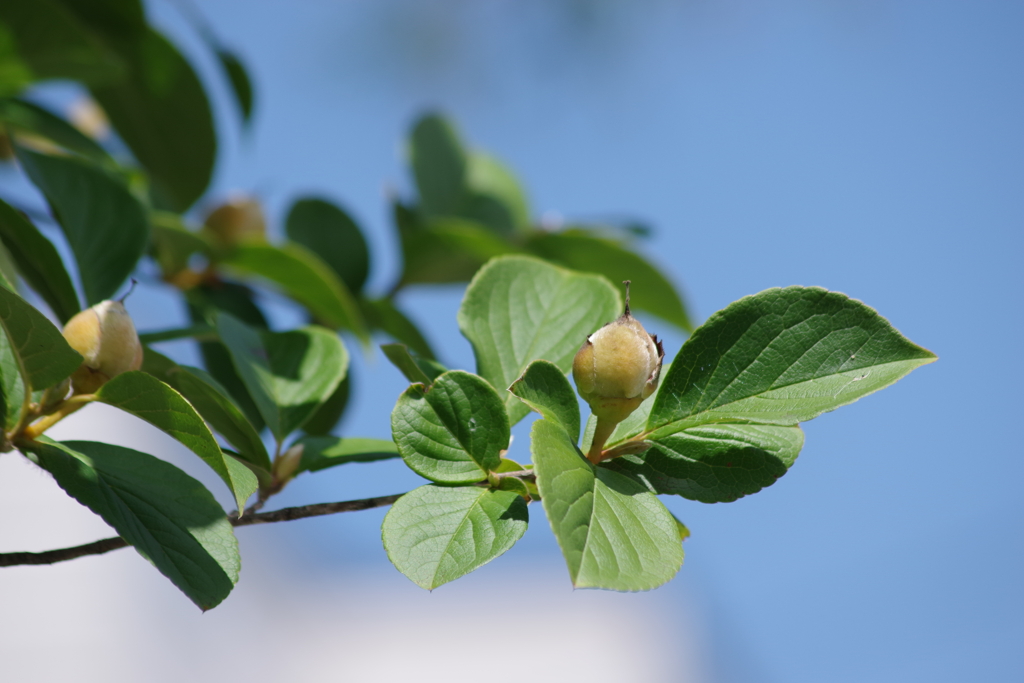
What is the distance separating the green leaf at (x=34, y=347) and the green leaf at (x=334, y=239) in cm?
63

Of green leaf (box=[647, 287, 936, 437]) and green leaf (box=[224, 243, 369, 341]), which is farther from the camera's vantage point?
green leaf (box=[224, 243, 369, 341])

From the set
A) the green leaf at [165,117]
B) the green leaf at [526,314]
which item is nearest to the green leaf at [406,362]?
the green leaf at [526,314]

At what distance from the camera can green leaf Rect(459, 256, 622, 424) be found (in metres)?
0.55

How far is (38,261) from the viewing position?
65 cm

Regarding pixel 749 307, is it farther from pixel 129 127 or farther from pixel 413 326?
pixel 129 127

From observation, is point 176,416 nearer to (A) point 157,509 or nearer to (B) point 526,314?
(A) point 157,509

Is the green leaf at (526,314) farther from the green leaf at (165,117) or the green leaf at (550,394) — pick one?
the green leaf at (165,117)

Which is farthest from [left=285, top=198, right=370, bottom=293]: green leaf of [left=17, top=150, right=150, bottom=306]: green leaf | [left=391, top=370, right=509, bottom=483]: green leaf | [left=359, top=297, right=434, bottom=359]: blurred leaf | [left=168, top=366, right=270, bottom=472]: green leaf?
[left=391, top=370, right=509, bottom=483]: green leaf

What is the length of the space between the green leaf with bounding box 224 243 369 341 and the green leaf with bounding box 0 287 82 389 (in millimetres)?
417

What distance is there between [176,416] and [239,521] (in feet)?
0.25

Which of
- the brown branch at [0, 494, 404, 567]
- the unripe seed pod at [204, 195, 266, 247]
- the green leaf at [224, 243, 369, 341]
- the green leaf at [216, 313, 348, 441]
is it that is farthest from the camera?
the unripe seed pod at [204, 195, 266, 247]

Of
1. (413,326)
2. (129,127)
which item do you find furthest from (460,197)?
(129,127)

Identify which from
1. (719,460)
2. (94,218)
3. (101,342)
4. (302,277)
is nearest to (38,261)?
(94,218)

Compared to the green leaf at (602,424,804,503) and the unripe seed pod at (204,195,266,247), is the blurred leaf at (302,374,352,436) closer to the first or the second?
the unripe seed pod at (204,195,266,247)
